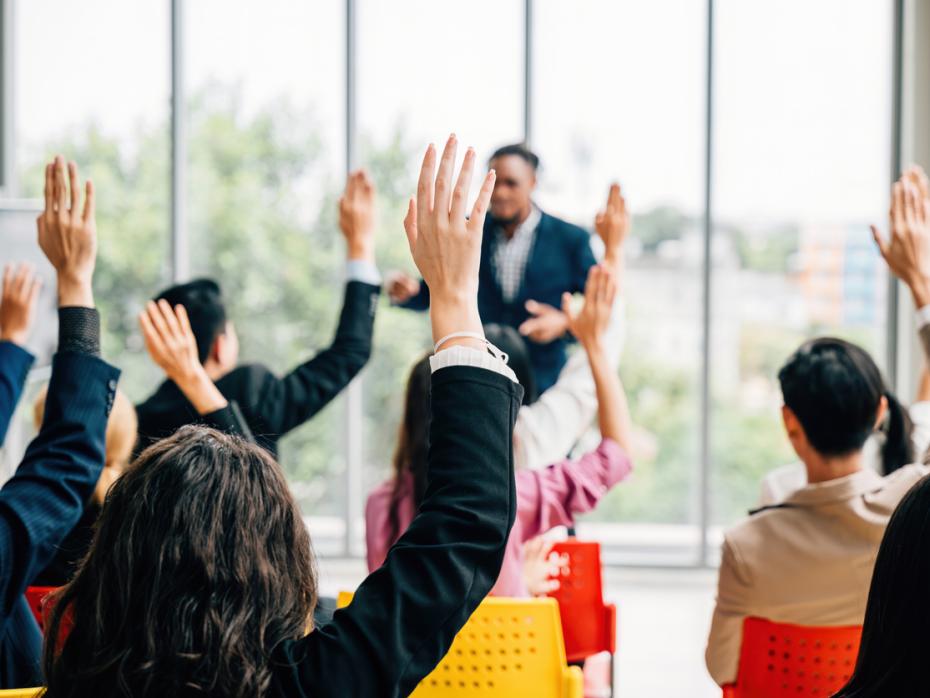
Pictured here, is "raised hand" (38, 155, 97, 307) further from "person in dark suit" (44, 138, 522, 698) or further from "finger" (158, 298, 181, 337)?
"person in dark suit" (44, 138, 522, 698)

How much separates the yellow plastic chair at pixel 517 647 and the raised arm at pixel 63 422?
22.5 inches

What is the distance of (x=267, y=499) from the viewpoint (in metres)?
1.17

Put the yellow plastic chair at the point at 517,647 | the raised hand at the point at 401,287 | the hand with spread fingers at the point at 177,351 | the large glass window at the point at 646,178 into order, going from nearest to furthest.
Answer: the yellow plastic chair at the point at 517,647
the hand with spread fingers at the point at 177,351
the raised hand at the point at 401,287
the large glass window at the point at 646,178

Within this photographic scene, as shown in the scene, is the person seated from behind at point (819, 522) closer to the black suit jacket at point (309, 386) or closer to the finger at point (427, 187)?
the black suit jacket at point (309, 386)

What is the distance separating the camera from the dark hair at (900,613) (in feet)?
3.80

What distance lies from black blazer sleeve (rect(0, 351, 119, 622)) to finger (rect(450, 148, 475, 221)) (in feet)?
2.57

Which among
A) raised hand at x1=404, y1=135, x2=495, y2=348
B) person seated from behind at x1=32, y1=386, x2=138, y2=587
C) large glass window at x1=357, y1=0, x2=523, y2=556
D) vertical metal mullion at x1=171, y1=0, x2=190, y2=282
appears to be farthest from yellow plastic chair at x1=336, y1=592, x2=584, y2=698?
vertical metal mullion at x1=171, y1=0, x2=190, y2=282

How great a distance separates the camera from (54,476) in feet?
5.36

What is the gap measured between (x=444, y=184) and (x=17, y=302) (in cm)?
127

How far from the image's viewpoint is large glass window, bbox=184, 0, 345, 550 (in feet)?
18.7

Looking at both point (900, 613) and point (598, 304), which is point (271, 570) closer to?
point (900, 613)

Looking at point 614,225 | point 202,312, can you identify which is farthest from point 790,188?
point 202,312

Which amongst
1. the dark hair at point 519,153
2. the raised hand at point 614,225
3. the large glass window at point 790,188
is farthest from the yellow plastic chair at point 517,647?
the large glass window at point 790,188

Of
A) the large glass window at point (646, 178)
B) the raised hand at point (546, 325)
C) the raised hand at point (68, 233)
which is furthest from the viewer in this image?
the large glass window at point (646, 178)
